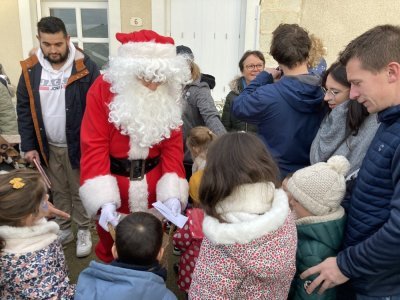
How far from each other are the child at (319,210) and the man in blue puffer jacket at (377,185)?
94 millimetres

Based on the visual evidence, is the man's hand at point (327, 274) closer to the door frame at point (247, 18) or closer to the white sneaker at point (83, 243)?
the white sneaker at point (83, 243)

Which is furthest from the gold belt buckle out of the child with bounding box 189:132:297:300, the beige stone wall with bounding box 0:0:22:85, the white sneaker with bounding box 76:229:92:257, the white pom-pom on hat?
the beige stone wall with bounding box 0:0:22:85

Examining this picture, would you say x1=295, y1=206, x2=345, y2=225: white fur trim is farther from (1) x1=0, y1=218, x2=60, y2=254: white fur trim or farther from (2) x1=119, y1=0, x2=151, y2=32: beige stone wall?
(2) x1=119, y1=0, x2=151, y2=32: beige stone wall

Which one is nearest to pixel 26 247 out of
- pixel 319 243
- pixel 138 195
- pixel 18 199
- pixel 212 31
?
pixel 18 199

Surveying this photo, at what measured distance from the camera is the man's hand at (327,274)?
143 cm

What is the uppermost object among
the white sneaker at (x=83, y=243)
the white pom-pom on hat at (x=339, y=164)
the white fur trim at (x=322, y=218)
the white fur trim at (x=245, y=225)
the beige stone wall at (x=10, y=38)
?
the beige stone wall at (x=10, y=38)

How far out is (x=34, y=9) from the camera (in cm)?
584

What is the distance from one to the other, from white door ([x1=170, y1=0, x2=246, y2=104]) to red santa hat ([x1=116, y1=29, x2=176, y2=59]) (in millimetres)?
4064

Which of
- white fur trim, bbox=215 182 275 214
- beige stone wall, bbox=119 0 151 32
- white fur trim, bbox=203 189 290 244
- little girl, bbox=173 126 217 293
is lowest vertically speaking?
little girl, bbox=173 126 217 293

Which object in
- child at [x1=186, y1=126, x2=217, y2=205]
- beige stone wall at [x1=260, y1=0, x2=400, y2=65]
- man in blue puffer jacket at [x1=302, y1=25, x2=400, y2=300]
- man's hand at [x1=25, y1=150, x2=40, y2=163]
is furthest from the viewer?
beige stone wall at [x1=260, y1=0, x2=400, y2=65]

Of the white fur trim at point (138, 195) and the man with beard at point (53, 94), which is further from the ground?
the man with beard at point (53, 94)

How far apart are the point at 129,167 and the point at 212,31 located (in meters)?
4.48

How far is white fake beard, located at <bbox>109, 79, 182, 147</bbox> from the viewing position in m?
2.13

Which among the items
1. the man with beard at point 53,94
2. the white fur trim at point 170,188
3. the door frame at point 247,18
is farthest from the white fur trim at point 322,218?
the door frame at point 247,18
